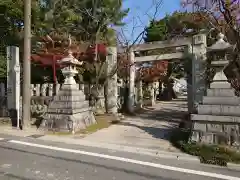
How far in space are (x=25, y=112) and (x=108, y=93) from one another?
5.78m

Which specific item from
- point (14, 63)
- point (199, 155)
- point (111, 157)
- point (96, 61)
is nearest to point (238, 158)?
point (199, 155)

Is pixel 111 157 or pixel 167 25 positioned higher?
pixel 167 25

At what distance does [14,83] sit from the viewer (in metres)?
10.0

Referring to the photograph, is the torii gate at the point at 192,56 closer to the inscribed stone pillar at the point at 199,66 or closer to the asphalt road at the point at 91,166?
the inscribed stone pillar at the point at 199,66

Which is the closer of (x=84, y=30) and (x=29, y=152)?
(x=29, y=152)

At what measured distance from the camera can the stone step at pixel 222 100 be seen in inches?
269

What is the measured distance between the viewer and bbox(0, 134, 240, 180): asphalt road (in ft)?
15.7

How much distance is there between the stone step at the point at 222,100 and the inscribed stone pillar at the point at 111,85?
7.59m

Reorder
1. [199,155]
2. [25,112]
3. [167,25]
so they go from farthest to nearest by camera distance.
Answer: [167,25]
[25,112]
[199,155]

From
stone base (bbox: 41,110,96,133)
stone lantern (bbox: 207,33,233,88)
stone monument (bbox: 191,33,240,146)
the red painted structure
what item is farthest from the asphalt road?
the red painted structure

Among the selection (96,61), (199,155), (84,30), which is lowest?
(199,155)

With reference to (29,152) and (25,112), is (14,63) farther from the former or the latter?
(29,152)

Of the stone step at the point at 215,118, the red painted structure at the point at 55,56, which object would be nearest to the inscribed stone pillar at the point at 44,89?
the red painted structure at the point at 55,56

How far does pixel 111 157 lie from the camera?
6.16m
